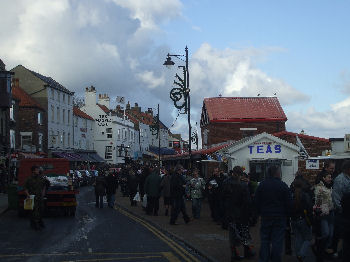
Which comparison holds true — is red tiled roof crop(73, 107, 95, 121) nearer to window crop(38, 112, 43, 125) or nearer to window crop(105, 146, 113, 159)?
window crop(105, 146, 113, 159)

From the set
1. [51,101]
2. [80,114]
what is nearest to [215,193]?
[51,101]

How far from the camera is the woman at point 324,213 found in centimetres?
1092

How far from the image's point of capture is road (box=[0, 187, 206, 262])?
1176cm

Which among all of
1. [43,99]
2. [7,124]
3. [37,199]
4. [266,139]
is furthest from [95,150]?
[37,199]

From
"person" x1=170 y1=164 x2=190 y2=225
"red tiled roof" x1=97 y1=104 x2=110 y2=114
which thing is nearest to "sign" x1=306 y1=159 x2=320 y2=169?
"person" x1=170 y1=164 x2=190 y2=225

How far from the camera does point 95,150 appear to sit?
8731 centimetres

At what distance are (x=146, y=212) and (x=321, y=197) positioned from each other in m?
12.9

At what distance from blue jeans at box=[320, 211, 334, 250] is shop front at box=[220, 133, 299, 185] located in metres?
21.1

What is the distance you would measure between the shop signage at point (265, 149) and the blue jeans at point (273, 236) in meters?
23.2

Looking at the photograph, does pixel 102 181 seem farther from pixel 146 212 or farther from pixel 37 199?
pixel 37 199

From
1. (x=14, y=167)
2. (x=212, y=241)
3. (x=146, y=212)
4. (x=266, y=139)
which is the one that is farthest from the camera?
(x=14, y=167)

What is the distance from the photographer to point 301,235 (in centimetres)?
1041

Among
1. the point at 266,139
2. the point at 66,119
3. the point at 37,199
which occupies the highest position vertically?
the point at 66,119

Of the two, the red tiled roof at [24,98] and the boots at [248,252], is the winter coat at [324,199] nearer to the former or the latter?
the boots at [248,252]
